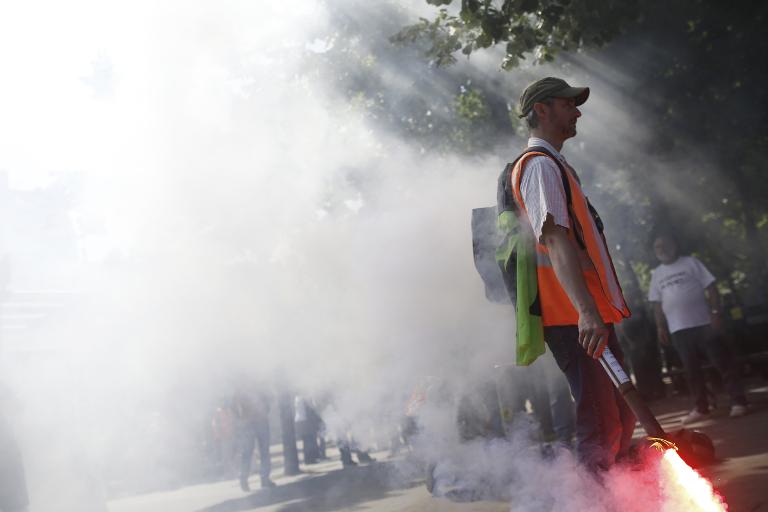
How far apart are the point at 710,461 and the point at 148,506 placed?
7.52 m

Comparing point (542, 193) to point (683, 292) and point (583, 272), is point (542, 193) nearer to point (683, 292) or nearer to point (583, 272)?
point (583, 272)

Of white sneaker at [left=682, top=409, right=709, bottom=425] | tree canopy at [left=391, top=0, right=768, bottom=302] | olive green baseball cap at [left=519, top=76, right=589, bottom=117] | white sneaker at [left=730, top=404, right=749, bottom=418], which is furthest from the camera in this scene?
tree canopy at [left=391, top=0, right=768, bottom=302]

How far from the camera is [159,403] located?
11.9 m

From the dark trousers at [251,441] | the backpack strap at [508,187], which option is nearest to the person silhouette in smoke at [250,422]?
the dark trousers at [251,441]

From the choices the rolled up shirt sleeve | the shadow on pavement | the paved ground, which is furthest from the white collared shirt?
the shadow on pavement

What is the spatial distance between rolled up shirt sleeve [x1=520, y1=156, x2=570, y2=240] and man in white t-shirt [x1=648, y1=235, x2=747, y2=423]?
16.6 feet

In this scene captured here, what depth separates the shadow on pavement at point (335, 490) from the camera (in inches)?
281

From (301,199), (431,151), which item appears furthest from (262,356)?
(431,151)

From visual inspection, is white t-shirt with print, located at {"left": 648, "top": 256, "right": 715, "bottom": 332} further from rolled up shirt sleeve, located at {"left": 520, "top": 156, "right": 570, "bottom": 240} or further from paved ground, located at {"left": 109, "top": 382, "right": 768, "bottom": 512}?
rolled up shirt sleeve, located at {"left": 520, "top": 156, "right": 570, "bottom": 240}

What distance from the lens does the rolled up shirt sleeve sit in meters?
2.99

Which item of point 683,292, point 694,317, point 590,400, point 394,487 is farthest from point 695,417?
point 590,400

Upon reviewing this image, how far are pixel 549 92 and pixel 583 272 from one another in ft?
2.31

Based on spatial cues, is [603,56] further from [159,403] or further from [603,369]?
[603,369]

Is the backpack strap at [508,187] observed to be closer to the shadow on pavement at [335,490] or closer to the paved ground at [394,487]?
the paved ground at [394,487]
